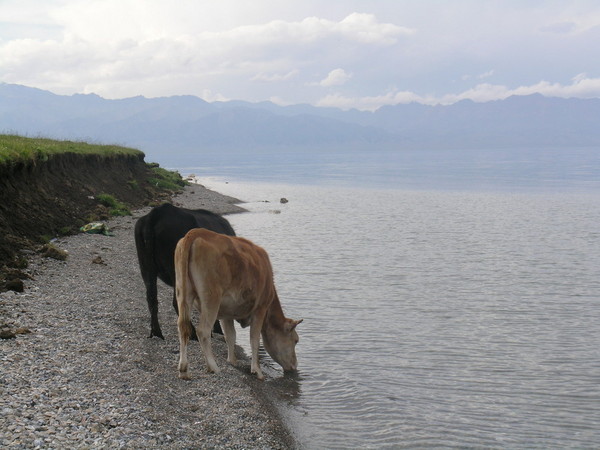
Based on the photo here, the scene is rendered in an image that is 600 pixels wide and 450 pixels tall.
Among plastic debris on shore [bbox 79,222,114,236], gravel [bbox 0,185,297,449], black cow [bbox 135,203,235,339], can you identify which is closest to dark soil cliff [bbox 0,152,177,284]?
plastic debris on shore [bbox 79,222,114,236]

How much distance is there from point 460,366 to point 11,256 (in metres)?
9.87

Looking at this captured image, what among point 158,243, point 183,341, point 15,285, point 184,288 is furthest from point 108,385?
point 15,285

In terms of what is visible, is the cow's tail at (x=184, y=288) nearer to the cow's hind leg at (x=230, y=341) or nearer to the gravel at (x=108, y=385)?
the gravel at (x=108, y=385)

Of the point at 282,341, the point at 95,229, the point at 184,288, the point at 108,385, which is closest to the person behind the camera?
the point at 108,385

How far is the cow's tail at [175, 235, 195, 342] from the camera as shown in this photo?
9.23 metres

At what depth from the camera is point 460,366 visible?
13.0m

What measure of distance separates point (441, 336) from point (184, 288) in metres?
7.90

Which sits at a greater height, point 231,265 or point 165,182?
point 231,265

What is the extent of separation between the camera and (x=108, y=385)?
858 centimetres

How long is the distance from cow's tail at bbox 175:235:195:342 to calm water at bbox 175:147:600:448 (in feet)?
7.34

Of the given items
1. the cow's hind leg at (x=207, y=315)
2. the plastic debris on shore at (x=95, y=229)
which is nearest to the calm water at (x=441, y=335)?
the cow's hind leg at (x=207, y=315)

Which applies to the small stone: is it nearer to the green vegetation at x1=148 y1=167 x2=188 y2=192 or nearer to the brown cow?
the brown cow

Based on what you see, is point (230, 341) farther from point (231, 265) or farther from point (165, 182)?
point (165, 182)

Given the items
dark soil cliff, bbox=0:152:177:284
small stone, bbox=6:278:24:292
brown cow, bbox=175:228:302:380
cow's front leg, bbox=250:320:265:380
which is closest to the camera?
brown cow, bbox=175:228:302:380
